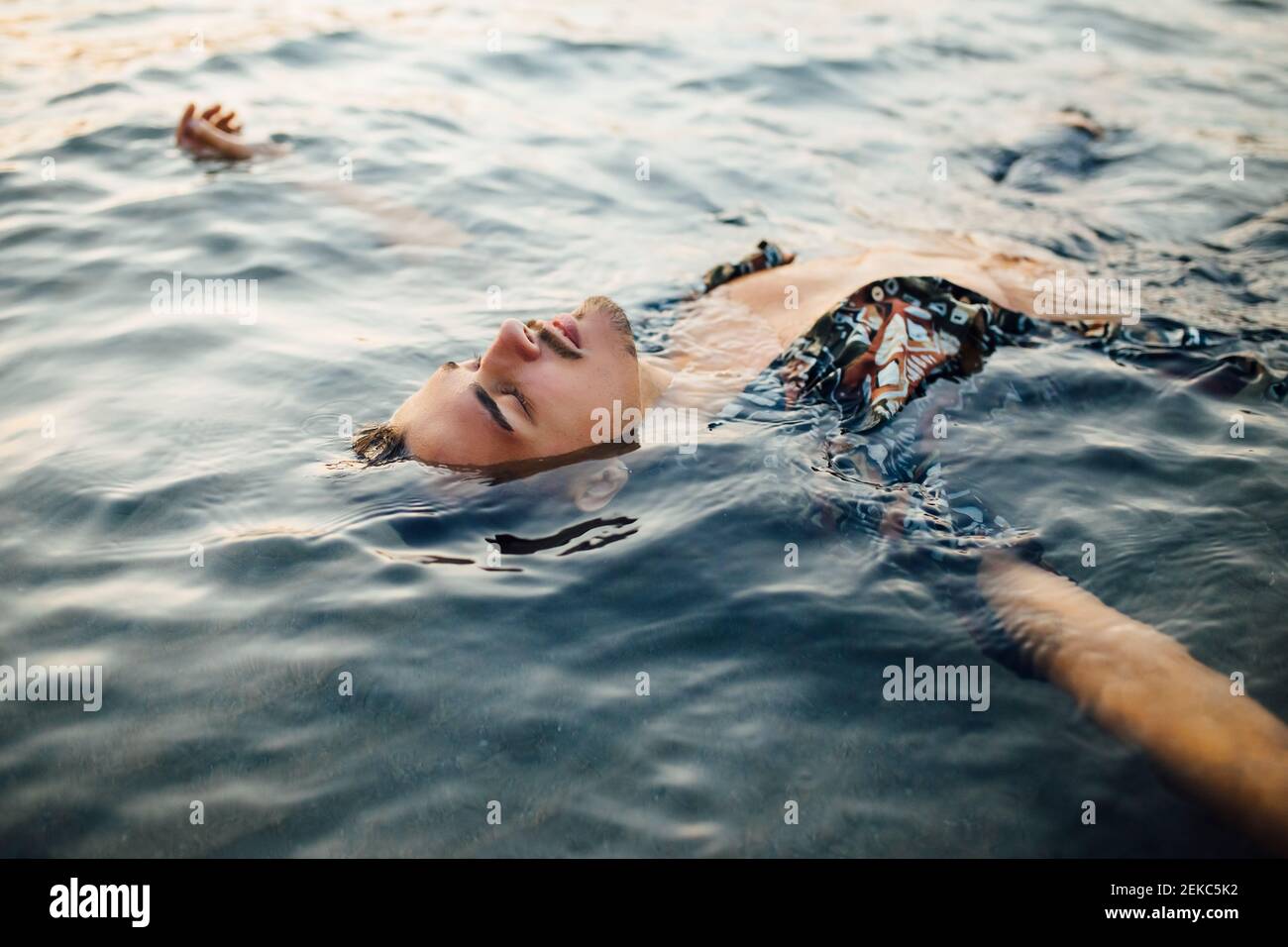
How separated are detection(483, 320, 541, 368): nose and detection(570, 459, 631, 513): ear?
21.5 inches

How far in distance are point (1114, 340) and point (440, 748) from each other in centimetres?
373

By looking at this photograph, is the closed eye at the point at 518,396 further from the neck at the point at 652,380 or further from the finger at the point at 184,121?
the finger at the point at 184,121

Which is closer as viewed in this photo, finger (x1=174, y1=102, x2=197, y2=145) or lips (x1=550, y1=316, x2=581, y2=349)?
lips (x1=550, y1=316, x2=581, y2=349)

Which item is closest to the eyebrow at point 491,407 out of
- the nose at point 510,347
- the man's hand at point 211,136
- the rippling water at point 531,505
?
the nose at point 510,347

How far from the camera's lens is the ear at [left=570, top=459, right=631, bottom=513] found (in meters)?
4.05

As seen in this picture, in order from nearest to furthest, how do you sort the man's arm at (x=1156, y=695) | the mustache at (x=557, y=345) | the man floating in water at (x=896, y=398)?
the man's arm at (x=1156, y=695), the man floating in water at (x=896, y=398), the mustache at (x=557, y=345)

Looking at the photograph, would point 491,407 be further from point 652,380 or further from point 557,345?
point 652,380

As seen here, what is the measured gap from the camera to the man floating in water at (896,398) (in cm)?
279

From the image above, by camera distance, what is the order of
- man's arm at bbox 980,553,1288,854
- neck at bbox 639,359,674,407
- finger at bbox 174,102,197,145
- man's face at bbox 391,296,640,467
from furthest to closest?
finger at bbox 174,102,197,145 → neck at bbox 639,359,674,407 → man's face at bbox 391,296,640,467 → man's arm at bbox 980,553,1288,854

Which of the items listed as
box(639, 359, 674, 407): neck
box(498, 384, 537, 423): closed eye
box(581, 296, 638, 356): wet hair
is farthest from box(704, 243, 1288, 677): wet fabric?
box(498, 384, 537, 423): closed eye

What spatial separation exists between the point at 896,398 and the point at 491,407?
5.57ft

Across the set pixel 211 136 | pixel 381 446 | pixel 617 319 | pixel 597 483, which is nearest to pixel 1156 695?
pixel 597 483

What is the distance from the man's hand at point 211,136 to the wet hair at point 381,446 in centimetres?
383

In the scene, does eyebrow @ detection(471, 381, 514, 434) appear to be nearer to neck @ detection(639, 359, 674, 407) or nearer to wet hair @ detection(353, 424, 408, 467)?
wet hair @ detection(353, 424, 408, 467)
